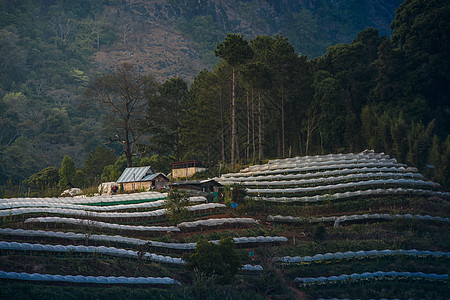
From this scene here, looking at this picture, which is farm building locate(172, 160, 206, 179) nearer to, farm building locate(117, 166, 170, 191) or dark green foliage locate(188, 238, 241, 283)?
farm building locate(117, 166, 170, 191)

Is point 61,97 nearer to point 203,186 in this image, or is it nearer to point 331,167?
point 203,186

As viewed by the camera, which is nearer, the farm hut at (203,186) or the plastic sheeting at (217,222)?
the plastic sheeting at (217,222)

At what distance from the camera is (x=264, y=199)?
1764 inches

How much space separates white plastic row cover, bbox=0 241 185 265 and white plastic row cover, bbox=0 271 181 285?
10.6 ft

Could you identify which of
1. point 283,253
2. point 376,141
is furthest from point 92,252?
point 376,141

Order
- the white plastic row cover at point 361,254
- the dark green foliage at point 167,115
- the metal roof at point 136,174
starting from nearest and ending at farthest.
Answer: the white plastic row cover at point 361,254 → the metal roof at point 136,174 → the dark green foliage at point 167,115

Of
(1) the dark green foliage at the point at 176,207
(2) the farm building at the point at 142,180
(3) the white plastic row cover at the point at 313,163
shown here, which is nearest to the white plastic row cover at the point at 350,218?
(1) the dark green foliage at the point at 176,207

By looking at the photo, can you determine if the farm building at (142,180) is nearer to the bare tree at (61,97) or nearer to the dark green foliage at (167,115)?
the dark green foliage at (167,115)

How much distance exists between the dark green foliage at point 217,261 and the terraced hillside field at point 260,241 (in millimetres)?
502

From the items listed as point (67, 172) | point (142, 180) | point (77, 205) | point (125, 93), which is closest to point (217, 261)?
point (77, 205)

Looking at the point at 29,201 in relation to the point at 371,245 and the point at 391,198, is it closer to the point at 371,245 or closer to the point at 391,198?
the point at 371,245

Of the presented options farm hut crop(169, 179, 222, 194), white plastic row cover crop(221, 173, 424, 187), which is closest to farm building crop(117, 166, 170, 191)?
farm hut crop(169, 179, 222, 194)

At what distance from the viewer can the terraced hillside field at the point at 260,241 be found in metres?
23.9

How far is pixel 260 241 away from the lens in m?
34.2
